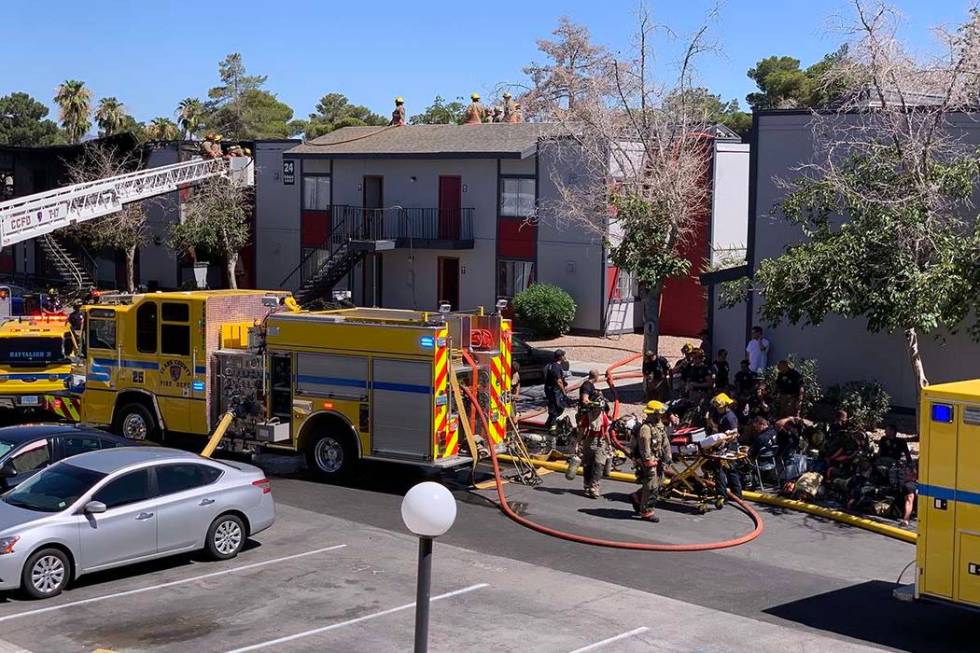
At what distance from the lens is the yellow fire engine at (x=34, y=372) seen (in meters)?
22.3

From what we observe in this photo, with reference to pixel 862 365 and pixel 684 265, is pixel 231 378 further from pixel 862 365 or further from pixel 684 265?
pixel 862 365

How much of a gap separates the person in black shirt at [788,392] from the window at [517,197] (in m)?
16.6

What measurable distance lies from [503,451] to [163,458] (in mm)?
6097

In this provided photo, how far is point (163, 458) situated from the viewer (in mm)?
13781

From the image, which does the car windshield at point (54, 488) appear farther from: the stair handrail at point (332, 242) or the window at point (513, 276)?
the stair handrail at point (332, 242)

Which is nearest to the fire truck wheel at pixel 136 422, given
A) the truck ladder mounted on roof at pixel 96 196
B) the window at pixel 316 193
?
the truck ladder mounted on roof at pixel 96 196

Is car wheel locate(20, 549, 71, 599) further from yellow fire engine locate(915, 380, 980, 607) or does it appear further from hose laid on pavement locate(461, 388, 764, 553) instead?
yellow fire engine locate(915, 380, 980, 607)

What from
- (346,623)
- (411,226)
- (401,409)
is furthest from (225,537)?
(411,226)

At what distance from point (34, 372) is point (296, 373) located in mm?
6976

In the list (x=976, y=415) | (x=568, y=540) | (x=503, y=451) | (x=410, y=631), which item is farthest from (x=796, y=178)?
(x=410, y=631)

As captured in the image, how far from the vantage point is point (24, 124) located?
337 ft

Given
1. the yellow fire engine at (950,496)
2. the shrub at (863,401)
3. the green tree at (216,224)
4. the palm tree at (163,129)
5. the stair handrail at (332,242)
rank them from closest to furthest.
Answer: the yellow fire engine at (950,496), the shrub at (863,401), the stair handrail at (332,242), the green tree at (216,224), the palm tree at (163,129)

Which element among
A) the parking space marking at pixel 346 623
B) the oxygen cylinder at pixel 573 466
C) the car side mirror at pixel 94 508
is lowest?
the parking space marking at pixel 346 623

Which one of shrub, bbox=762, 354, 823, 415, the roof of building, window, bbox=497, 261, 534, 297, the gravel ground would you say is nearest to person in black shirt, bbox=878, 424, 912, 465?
shrub, bbox=762, 354, 823, 415
